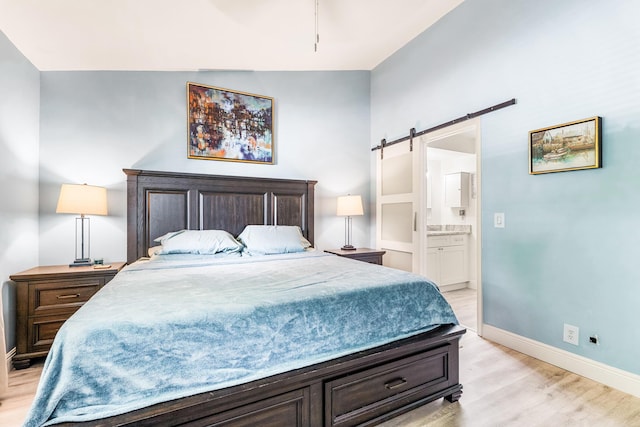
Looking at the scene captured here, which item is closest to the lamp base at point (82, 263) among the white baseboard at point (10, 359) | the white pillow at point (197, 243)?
the white pillow at point (197, 243)

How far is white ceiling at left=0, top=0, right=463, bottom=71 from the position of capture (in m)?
2.31

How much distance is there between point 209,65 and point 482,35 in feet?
9.28

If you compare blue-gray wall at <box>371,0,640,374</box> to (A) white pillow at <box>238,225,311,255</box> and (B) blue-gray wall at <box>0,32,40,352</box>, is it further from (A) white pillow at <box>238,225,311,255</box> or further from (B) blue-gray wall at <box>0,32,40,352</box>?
(B) blue-gray wall at <box>0,32,40,352</box>

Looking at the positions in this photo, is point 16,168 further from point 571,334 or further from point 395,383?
point 571,334

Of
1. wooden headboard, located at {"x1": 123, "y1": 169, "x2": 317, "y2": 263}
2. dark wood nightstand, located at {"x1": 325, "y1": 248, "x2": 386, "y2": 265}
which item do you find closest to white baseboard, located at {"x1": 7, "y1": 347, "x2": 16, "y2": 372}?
wooden headboard, located at {"x1": 123, "y1": 169, "x2": 317, "y2": 263}

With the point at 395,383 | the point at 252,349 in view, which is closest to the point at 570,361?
the point at 395,383

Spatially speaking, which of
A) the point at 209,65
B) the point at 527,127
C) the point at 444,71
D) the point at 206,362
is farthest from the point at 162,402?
the point at 444,71

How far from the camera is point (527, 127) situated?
2.48 meters

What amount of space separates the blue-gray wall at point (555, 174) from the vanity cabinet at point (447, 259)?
141 cm

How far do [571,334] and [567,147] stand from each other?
1383 millimetres

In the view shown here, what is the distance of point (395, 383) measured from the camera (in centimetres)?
166

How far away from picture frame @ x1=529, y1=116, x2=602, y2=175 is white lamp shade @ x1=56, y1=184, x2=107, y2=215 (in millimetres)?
3743

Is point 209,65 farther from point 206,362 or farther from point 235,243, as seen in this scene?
point 206,362

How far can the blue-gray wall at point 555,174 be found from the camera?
1948mm
